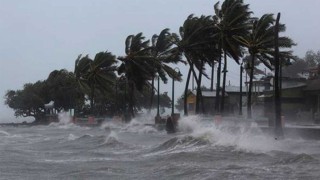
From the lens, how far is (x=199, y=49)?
1885 inches

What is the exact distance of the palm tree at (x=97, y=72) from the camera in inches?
2517

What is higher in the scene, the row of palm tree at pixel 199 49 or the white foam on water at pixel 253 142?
the row of palm tree at pixel 199 49

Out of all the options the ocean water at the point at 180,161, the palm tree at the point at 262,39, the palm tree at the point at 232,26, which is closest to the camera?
the ocean water at the point at 180,161

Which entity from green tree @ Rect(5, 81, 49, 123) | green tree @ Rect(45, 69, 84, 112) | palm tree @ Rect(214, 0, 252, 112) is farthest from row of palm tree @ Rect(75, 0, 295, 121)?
green tree @ Rect(5, 81, 49, 123)

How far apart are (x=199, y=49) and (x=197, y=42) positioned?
0.67 metres

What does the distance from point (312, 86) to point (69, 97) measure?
1484 inches

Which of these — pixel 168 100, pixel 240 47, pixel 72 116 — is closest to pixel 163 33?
pixel 240 47

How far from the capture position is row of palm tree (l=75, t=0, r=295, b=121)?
4344cm

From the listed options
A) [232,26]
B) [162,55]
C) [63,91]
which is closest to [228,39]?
[232,26]

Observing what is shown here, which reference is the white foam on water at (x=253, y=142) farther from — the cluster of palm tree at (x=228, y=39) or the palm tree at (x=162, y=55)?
the palm tree at (x=162, y=55)

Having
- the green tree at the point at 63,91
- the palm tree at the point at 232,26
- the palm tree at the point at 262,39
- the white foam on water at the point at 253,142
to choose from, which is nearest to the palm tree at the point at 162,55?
the palm tree at the point at 232,26

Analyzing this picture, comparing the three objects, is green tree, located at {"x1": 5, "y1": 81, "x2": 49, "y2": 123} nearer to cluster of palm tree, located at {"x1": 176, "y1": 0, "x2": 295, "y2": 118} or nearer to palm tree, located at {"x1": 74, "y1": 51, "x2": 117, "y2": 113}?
palm tree, located at {"x1": 74, "y1": 51, "x2": 117, "y2": 113}

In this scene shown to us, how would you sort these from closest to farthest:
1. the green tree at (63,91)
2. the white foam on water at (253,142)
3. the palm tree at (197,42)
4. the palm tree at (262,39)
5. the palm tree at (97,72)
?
the white foam on water at (253,142), the palm tree at (262,39), the palm tree at (197,42), the palm tree at (97,72), the green tree at (63,91)

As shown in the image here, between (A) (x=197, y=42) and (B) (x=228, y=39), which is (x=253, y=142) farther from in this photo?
(A) (x=197, y=42)
